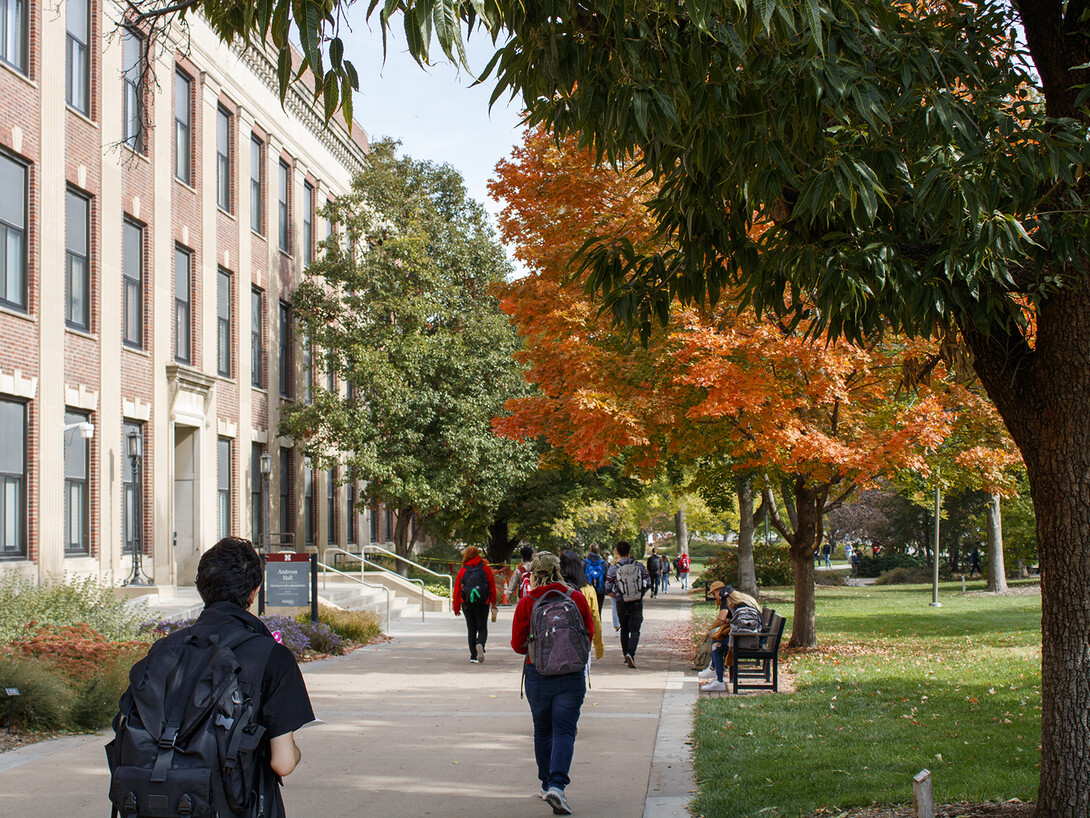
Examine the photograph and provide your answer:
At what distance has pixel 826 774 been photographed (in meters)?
7.55

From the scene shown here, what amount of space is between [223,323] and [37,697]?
680 inches

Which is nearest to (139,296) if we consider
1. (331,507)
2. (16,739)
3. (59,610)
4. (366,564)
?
(59,610)

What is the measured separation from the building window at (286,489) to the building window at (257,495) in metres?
1.78

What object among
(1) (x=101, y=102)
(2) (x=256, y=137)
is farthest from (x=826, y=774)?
(2) (x=256, y=137)

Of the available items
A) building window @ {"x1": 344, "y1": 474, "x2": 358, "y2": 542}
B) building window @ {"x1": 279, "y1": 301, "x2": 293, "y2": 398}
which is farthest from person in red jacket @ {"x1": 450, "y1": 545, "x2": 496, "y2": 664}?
building window @ {"x1": 344, "y1": 474, "x2": 358, "y2": 542}

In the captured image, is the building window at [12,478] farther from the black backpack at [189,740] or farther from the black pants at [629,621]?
the black backpack at [189,740]

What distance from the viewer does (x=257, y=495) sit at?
27.9 meters

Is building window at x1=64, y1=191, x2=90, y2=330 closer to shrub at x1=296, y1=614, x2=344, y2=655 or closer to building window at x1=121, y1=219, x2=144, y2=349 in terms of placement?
building window at x1=121, y1=219, x2=144, y2=349

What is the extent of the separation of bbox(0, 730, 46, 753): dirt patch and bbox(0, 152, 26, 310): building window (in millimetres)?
9205

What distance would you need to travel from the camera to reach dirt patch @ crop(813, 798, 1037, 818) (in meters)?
6.25

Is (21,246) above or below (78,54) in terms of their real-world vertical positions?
below

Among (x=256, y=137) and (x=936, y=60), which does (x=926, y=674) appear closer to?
(x=936, y=60)

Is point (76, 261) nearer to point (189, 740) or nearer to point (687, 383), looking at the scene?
point (687, 383)

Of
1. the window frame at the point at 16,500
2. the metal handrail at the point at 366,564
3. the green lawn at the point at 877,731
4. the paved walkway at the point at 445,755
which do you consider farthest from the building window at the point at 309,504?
the green lawn at the point at 877,731
